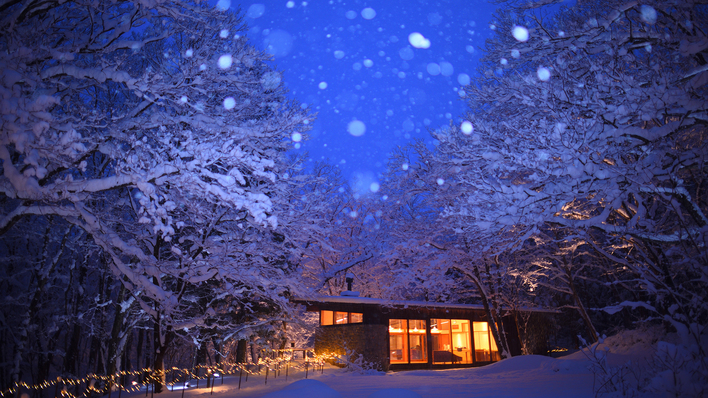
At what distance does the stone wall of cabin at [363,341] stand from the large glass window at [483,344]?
706 cm

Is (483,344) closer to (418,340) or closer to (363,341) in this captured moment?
(418,340)

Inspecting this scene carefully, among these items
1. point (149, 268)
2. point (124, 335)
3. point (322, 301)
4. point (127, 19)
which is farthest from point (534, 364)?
point (127, 19)

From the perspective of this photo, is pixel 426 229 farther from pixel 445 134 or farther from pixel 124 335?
pixel 124 335

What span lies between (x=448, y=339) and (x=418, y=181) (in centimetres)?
936

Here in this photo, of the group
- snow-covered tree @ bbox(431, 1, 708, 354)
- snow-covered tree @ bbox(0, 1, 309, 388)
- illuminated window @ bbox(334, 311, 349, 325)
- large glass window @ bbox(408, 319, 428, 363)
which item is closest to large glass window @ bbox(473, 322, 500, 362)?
large glass window @ bbox(408, 319, 428, 363)

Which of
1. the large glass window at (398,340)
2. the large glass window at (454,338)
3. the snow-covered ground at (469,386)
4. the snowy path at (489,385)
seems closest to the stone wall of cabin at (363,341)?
the large glass window at (398,340)

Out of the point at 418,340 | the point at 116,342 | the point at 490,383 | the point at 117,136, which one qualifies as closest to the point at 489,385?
the point at 490,383

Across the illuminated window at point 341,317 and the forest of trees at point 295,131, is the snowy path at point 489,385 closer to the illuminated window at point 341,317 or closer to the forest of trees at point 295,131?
the forest of trees at point 295,131

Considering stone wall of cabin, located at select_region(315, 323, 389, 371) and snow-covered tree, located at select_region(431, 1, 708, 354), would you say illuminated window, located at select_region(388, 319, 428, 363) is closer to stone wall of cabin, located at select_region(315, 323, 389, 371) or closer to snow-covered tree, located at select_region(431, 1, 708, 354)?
stone wall of cabin, located at select_region(315, 323, 389, 371)

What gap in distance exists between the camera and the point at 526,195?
19.6 feet

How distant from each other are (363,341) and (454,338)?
705 centimetres

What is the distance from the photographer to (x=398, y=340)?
61.1ft

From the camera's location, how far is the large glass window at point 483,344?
68.5 ft

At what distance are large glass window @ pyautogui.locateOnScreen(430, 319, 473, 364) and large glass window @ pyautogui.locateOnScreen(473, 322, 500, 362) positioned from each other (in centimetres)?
58
